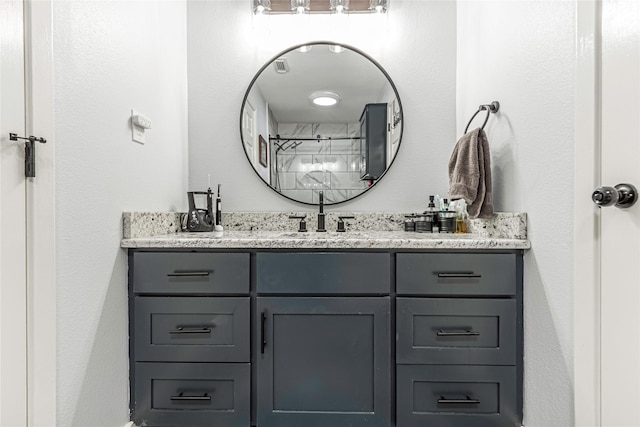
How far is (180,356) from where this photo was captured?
1374 mm

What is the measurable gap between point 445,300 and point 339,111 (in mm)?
1195

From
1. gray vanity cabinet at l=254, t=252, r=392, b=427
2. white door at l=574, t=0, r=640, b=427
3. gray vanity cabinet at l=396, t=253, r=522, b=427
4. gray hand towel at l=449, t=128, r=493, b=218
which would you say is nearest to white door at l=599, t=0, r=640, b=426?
white door at l=574, t=0, r=640, b=427

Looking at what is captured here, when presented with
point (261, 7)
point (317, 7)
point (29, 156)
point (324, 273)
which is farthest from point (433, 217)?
point (29, 156)

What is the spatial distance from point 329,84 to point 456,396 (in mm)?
1671

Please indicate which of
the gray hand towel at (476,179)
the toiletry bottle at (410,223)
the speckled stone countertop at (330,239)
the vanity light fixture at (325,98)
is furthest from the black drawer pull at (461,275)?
the vanity light fixture at (325,98)

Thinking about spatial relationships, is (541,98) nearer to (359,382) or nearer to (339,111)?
(339,111)

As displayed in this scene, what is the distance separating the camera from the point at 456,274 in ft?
4.38

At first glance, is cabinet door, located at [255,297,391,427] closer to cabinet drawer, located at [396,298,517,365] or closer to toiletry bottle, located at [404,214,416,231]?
cabinet drawer, located at [396,298,517,365]

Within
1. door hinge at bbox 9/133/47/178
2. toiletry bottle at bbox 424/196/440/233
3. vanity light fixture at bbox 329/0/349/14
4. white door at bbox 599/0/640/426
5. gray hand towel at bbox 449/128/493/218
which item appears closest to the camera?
white door at bbox 599/0/640/426

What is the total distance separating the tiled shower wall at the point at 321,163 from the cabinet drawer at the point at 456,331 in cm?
86

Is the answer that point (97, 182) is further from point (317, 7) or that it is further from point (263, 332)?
point (317, 7)

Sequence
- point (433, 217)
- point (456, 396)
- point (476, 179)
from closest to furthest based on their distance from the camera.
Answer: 1. point (456, 396)
2. point (476, 179)
3. point (433, 217)

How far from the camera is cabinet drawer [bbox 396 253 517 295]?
133cm

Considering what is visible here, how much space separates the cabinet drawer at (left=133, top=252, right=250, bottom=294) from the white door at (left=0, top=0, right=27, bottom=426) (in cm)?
41
